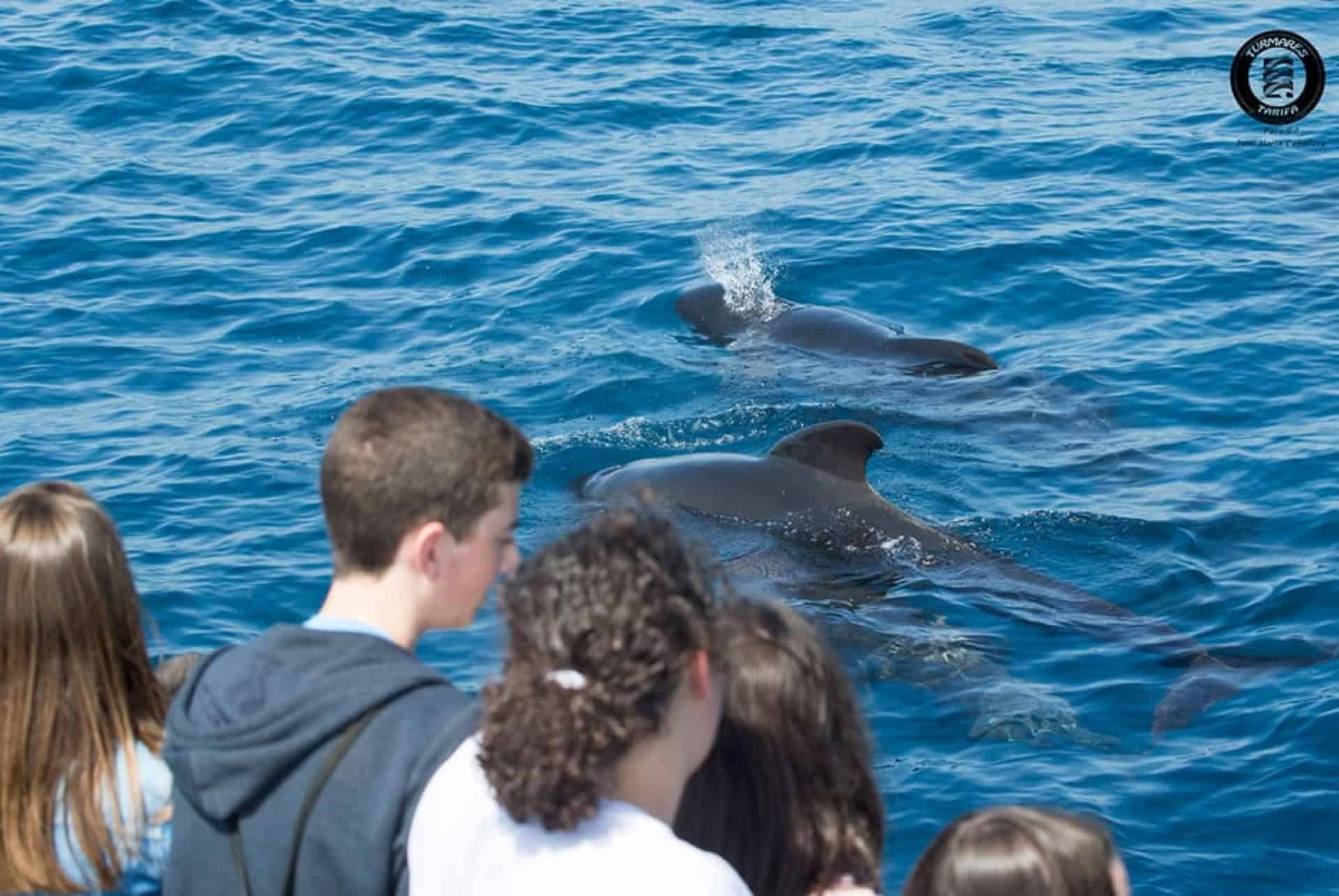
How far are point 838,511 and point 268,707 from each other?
270 inches

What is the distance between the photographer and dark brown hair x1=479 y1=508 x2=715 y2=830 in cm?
330

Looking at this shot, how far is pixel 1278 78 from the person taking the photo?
20.0 m

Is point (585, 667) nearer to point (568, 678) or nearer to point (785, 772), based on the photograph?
point (568, 678)

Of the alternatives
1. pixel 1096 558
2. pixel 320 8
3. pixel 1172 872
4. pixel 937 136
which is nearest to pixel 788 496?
pixel 1096 558

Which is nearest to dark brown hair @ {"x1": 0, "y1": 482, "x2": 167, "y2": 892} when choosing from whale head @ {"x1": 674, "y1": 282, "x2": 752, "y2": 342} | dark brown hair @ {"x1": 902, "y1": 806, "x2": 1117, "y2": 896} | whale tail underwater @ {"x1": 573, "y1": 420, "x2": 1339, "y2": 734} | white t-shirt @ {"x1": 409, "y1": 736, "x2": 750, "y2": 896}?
white t-shirt @ {"x1": 409, "y1": 736, "x2": 750, "y2": 896}

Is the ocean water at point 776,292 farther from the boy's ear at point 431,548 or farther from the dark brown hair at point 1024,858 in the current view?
the dark brown hair at point 1024,858

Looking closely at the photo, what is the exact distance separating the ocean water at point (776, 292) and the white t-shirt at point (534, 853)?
337mm

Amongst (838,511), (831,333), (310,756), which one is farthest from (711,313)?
(310,756)

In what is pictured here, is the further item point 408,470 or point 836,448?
point 836,448

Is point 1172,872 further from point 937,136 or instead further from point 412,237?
point 937,136

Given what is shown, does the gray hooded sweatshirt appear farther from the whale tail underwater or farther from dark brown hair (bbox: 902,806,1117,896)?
the whale tail underwater

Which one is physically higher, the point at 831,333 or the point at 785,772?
the point at 785,772

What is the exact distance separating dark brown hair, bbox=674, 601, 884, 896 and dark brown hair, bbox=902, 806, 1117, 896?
37cm

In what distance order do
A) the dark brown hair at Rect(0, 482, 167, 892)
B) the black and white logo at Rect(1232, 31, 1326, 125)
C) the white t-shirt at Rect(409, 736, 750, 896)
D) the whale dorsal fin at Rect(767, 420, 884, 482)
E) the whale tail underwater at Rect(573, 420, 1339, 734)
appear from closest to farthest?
the white t-shirt at Rect(409, 736, 750, 896)
the dark brown hair at Rect(0, 482, 167, 892)
the whale tail underwater at Rect(573, 420, 1339, 734)
the whale dorsal fin at Rect(767, 420, 884, 482)
the black and white logo at Rect(1232, 31, 1326, 125)
